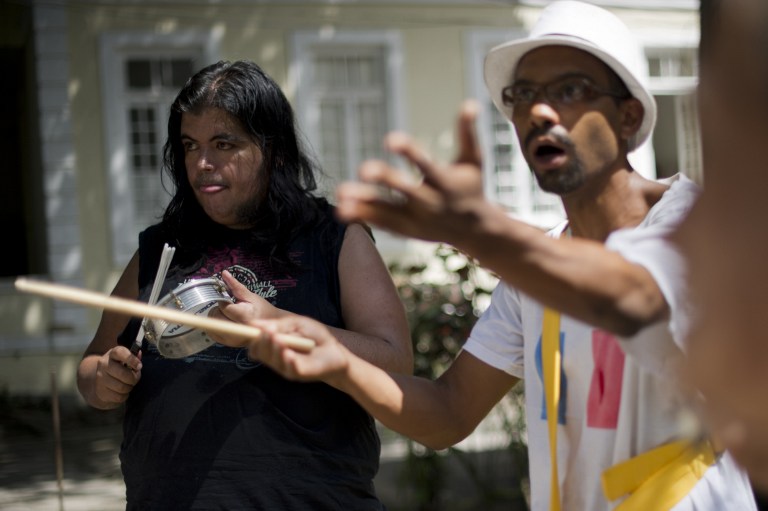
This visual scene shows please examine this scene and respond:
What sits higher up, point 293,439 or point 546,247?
point 546,247

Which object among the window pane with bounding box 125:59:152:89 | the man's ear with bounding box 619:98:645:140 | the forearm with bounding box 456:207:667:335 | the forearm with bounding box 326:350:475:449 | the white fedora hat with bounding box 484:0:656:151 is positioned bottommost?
the forearm with bounding box 326:350:475:449

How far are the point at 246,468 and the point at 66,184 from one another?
876 cm

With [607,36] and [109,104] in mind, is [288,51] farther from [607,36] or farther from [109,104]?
[607,36]

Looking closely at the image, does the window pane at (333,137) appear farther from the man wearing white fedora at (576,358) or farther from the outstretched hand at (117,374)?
the man wearing white fedora at (576,358)

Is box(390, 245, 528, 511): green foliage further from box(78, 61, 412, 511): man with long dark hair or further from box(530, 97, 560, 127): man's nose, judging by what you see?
box(530, 97, 560, 127): man's nose

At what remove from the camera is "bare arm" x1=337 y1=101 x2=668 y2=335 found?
51.1 inches

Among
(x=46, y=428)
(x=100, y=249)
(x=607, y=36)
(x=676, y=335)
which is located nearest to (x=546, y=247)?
(x=676, y=335)

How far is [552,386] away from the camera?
2.09 meters

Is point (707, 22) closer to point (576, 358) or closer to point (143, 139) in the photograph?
point (576, 358)

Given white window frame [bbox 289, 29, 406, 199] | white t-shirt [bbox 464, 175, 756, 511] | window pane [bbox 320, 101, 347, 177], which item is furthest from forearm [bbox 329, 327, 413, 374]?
window pane [bbox 320, 101, 347, 177]

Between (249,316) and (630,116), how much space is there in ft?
3.07

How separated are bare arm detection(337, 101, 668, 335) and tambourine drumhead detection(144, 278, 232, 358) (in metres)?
1.20

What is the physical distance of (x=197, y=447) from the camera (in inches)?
102

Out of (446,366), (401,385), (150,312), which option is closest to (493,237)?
(150,312)
